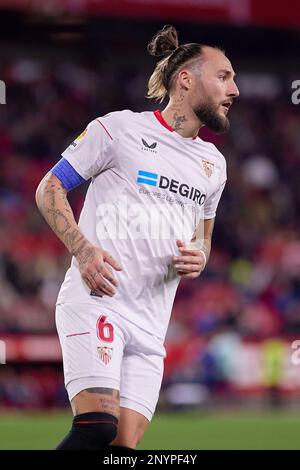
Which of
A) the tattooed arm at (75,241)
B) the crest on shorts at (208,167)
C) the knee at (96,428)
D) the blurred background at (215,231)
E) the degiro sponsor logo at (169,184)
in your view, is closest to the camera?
the knee at (96,428)

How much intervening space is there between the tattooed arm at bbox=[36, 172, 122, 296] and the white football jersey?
159 millimetres

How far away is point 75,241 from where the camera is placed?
410cm

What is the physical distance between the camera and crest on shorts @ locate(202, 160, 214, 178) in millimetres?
4617

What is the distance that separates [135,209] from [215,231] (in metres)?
12.0

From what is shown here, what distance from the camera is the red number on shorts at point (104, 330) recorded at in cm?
411

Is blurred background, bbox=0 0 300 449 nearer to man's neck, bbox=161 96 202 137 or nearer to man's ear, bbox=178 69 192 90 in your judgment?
man's neck, bbox=161 96 202 137

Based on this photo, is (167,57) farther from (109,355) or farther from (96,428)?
(96,428)

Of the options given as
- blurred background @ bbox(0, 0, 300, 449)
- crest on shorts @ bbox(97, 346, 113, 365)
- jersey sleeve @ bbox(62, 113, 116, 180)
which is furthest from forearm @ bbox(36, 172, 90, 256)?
blurred background @ bbox(0, 0, 300, 449)

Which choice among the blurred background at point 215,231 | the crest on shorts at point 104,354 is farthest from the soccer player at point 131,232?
the blurred background at point 215,231

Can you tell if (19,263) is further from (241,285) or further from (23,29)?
(23,29)

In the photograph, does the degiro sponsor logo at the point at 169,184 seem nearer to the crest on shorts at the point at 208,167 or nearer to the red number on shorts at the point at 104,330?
the crest on shorts at the point at 208,167

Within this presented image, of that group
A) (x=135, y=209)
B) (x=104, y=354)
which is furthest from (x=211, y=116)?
(x=104, y=354)

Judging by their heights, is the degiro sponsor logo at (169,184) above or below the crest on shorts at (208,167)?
below

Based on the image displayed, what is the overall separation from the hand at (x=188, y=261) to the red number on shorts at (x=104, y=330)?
39 cm
